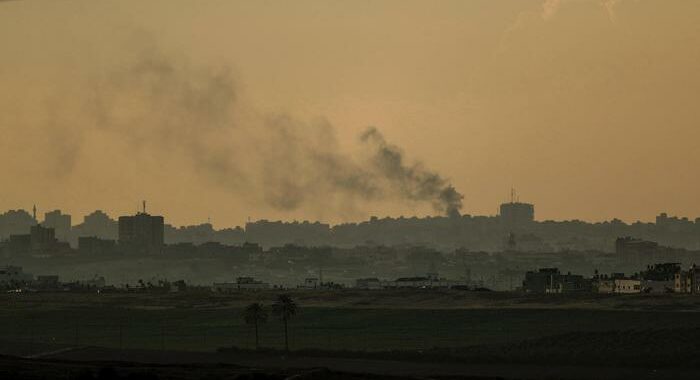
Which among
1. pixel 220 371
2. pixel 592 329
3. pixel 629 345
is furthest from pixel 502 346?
pixel 220 371

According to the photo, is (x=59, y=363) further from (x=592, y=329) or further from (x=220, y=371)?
(x=592, y=329)

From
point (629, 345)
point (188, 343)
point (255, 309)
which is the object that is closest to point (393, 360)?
point (629, 345)

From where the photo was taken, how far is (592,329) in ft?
620

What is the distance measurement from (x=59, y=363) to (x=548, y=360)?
130 ft

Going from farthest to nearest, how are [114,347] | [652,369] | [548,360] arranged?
1. [114,347]
2. [548,360]
3. [652,369]

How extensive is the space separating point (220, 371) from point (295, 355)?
1142 inches

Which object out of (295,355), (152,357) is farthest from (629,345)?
(152,357)

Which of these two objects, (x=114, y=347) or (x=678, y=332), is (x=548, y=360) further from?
(x=114, y=347)

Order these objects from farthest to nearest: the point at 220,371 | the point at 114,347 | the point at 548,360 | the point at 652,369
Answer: the point at 114,347 → the point at 548,360 → the point at 652,369 → the point at 220,371

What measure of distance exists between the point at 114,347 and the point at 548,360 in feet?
173

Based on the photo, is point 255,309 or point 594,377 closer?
point 594,377

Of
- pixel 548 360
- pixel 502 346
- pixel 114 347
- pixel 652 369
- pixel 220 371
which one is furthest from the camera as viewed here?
pixel 114 347

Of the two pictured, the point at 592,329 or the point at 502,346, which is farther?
the point at 592,329

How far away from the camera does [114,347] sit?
184250 mm
